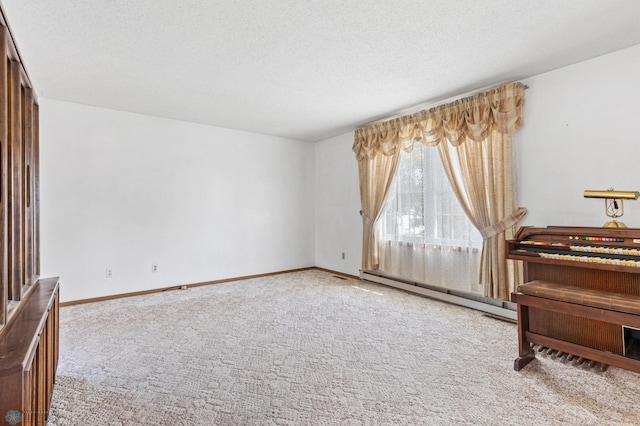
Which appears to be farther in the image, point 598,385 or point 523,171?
point 523,171

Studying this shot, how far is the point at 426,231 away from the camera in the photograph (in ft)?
13.8

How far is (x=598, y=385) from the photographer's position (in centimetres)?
209

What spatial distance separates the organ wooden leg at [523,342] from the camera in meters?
2.31

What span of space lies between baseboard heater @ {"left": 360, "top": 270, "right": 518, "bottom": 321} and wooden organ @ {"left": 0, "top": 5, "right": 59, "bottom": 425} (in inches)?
149

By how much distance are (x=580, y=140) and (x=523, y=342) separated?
6.34ft

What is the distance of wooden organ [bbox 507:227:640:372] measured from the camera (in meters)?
2.04

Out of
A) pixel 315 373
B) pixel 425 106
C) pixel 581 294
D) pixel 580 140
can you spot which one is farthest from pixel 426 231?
pixel 315 373

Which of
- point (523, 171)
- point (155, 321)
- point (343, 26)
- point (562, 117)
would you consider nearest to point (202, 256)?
point (155, 321)

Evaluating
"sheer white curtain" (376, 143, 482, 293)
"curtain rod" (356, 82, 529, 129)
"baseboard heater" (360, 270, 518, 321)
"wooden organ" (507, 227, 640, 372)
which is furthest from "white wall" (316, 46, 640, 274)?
"baseboard heater" (360, 270, 518, 321)

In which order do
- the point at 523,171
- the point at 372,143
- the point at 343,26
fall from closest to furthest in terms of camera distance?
the point at 343,26 → the point at 523,171 → the point at 372,143

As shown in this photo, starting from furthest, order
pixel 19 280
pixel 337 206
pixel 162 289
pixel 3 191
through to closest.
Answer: pixel 337 206, pixel 162 289, pixel 19 280, pixel 3 191

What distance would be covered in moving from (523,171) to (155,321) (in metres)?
4.15

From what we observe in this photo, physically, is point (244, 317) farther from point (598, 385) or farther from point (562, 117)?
point (562, 117)

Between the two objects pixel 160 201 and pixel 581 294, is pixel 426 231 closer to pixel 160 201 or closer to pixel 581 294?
pixel 581 294
